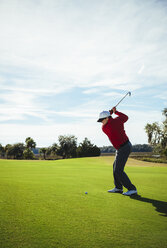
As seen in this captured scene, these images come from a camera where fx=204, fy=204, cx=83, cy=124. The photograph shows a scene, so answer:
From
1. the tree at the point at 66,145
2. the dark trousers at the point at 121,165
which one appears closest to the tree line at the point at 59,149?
the tree at the point at 66,145

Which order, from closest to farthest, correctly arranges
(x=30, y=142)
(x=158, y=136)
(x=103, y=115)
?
1. (x=103, y=115)
2. (x=158, y=136)
3. (x=30, y=142)

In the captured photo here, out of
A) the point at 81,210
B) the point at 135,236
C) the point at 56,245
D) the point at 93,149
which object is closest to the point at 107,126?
the point at 81,210

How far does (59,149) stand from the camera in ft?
339

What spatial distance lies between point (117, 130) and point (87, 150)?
265 ft

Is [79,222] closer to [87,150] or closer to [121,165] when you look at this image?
[121,165]

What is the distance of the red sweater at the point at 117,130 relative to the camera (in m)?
6.25

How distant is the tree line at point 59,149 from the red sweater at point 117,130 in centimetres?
7935

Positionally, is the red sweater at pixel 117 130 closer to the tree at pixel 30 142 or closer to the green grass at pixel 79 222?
the green grass at pixel 79 222

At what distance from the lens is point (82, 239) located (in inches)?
106

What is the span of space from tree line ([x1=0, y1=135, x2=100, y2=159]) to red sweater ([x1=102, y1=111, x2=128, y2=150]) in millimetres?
79348

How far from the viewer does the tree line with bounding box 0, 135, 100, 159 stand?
86562 millimetres

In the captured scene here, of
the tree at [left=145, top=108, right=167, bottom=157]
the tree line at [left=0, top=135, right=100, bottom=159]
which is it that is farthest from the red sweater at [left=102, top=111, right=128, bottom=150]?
the tree line at [left=0, top=135, right=100, bottom=159]

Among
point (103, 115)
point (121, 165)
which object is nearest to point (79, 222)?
point (121, 165)

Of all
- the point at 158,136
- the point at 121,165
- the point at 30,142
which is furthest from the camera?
the point at 30,142
